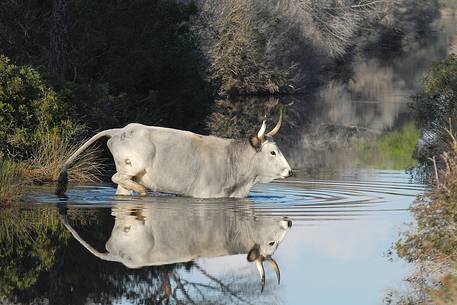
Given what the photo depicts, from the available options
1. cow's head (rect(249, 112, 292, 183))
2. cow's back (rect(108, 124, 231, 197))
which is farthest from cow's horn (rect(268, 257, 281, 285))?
cow's head (rect(249, 112, 292, 183))

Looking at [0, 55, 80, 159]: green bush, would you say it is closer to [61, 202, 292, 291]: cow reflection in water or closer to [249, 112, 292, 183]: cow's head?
[249, 112, 292, 183]: cow's head

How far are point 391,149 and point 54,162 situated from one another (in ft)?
40.0

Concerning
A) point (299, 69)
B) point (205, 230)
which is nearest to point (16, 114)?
point (205, 230)

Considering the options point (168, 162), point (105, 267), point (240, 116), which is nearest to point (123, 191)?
point (168, 162)

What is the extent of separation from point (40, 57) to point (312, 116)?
13759mm

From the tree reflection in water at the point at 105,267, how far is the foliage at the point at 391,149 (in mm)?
10546

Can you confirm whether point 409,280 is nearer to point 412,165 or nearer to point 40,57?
point 412,165

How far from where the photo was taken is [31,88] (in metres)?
23.3

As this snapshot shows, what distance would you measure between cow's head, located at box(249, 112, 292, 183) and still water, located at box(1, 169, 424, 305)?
1.43 ft

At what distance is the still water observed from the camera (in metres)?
11.7

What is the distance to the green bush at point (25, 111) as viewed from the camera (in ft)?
72.9

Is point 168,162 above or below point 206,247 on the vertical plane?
above

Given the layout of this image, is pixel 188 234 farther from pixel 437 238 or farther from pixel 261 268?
pixel 437 238

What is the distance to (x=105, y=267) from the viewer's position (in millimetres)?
12805
